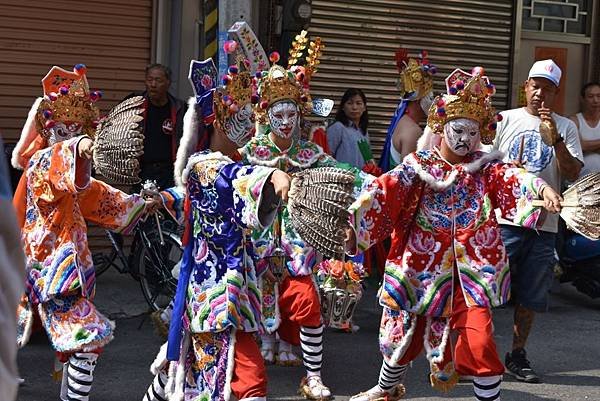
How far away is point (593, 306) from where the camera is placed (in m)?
10.4

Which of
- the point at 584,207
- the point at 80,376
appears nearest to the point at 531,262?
the point at 584,207

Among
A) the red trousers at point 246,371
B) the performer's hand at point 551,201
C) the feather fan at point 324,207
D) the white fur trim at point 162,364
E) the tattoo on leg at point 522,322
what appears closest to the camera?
the feather fan at point 324,207

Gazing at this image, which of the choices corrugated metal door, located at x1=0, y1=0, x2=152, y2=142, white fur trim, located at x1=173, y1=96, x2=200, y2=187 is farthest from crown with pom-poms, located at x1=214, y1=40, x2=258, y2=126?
corrugated metal door, located at x1=0, y1=0, x2=152, y2=142

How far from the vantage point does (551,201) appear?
550 centimetres

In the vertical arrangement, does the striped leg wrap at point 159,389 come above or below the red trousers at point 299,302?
below

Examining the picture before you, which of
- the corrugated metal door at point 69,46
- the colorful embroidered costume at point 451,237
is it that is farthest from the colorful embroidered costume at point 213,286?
the corrugated metal door at point 69,46

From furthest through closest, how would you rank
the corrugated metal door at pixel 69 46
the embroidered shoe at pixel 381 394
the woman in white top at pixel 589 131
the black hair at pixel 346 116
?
the woman in white top at pixel 589 131 → the corrugated metal door at pixel 69 46 → the black hair at pixel 346 116 → the embroidered shoe at pixel 381 394

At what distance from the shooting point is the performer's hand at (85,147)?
5.41m

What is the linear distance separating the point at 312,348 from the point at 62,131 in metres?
1.96

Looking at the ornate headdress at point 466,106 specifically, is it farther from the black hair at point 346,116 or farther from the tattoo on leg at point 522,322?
the black hair at point 346,116

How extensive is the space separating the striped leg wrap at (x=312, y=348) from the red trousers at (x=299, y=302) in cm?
4

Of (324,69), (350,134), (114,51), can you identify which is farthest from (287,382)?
(324,69)

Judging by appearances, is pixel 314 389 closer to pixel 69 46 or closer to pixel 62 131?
pixel 62 131

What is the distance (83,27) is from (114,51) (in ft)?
1.16
